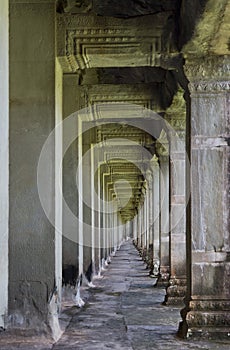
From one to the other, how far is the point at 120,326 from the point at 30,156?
2.68m

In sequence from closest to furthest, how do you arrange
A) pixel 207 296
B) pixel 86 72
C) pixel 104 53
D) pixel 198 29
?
pixel 198 29 < pixel 207 296 < pixel 104 53 < pixel 86 72

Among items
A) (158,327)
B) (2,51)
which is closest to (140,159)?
(158,327)

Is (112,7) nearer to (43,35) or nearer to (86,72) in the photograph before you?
(43,35)

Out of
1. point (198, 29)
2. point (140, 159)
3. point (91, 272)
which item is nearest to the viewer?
point (198, 29)

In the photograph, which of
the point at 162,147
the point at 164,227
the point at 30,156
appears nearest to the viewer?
the point at 30,156

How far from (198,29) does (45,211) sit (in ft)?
9.25

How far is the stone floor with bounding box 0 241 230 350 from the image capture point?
23.4ft

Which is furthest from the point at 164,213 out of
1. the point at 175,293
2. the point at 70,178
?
the point at 70,178

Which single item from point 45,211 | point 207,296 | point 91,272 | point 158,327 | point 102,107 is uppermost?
point 102,107

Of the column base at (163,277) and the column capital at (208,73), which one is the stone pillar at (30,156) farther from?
the column base at (163,277)

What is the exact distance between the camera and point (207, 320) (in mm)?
7559

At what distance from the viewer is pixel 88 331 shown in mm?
8164

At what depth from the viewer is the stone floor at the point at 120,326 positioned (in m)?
7.13

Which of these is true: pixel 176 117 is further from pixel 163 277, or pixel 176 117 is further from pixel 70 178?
pixel 163 277
